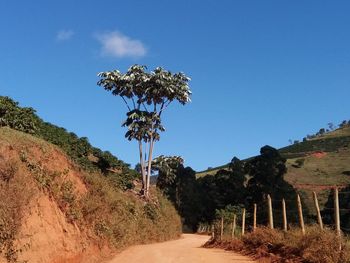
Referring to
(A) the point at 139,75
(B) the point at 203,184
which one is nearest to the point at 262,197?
(B) the point at 203,184

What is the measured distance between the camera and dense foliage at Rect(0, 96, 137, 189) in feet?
94.5

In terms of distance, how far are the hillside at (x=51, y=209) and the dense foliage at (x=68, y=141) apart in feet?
13.4

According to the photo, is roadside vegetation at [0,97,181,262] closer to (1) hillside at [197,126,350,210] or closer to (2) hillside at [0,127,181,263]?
(2) hillside at [0,127,181,263]

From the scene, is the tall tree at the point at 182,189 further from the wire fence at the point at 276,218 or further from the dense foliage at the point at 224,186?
the wire fence at the point at 276,218

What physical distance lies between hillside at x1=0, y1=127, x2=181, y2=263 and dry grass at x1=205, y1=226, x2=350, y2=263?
7.07 metres

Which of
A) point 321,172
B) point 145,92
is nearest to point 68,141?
point 145,92

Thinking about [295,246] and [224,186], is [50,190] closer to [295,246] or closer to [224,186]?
[295,246]

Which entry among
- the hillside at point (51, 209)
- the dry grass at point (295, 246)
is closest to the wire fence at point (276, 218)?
the dry grass at point (295, 246)

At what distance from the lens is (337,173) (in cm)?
9319

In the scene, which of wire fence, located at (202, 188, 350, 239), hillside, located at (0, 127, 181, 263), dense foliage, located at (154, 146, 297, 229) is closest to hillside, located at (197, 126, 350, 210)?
dense foliage, located at (154, 146, 297, 229)

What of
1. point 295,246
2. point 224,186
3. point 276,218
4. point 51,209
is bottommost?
point 295,246

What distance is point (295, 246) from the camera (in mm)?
18719

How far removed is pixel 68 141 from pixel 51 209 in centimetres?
2301

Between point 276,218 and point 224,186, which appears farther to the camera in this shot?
point 224,186
